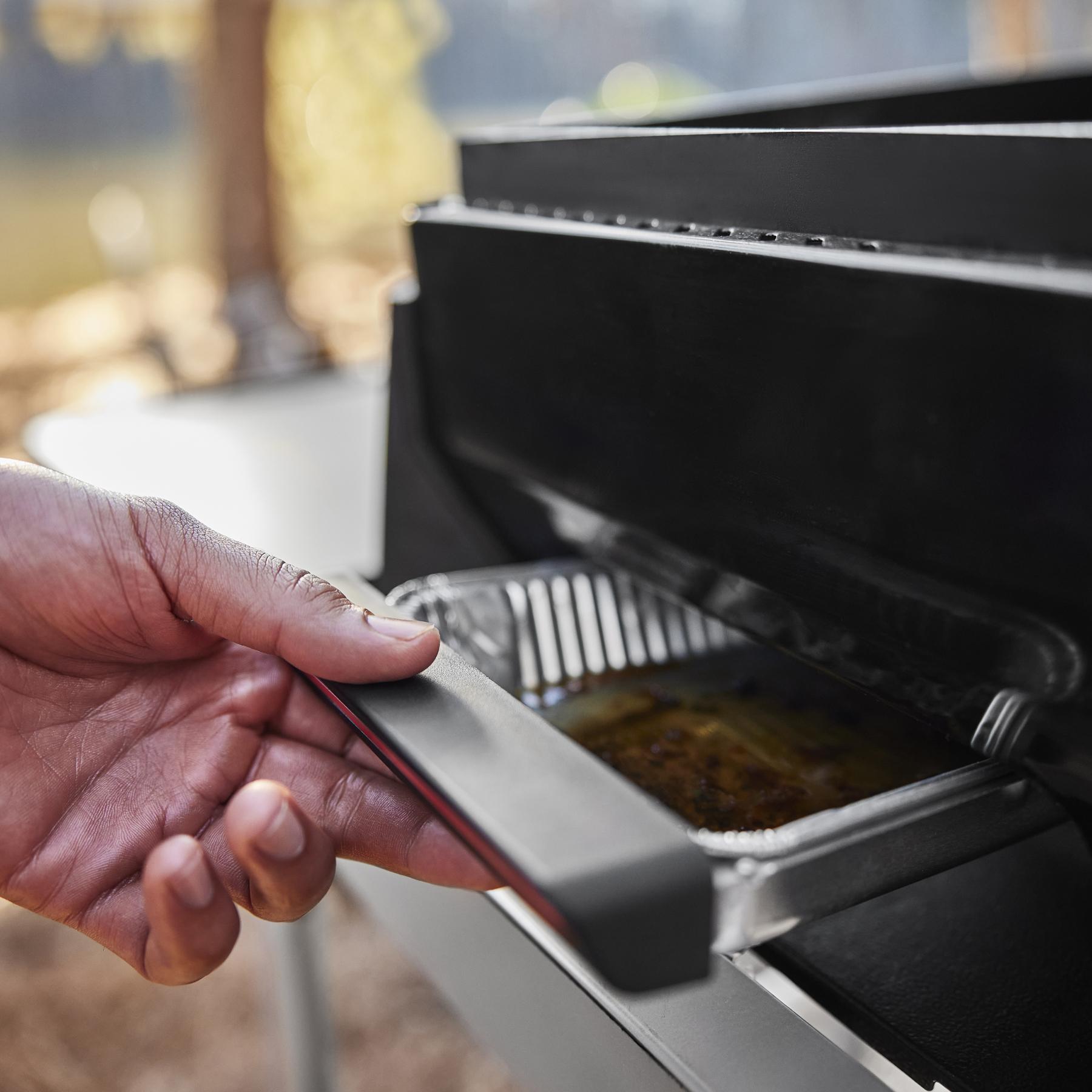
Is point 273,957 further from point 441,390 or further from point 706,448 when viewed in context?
point 706,448

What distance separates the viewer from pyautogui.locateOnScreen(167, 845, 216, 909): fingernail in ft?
1.76

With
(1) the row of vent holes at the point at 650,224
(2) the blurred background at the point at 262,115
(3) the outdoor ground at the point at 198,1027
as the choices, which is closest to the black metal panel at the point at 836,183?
(1) the row of vent holes at the point at 650,224

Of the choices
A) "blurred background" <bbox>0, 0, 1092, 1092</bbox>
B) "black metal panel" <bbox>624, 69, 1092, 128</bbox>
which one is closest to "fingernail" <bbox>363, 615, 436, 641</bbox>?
"black metal panel" <bbox>624, 69, 1092, 128</bbox>

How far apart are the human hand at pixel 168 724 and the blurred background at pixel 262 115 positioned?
336cm

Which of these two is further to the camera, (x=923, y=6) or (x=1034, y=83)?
(x=923, y=6)

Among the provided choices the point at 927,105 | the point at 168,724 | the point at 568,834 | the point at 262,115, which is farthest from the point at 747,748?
the point at 262,115

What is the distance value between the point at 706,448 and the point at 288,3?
16.1 feet

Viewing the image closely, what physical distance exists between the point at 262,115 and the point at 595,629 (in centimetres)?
407

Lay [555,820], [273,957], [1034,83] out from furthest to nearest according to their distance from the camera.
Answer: [273,957]
[1034,83]
[555,820]

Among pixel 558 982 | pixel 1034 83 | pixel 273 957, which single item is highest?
pixel 1034 83

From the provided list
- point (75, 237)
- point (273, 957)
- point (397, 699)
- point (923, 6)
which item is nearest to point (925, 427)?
point (397, 699)

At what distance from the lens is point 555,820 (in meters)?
0.43

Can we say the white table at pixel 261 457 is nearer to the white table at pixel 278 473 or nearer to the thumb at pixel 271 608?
the white table at pixel 278 473

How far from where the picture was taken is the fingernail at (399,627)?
571 mm
